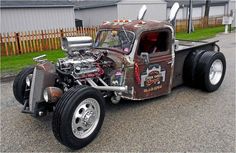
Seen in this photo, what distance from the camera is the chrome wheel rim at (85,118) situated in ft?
11.9

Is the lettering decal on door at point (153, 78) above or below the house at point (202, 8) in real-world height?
below

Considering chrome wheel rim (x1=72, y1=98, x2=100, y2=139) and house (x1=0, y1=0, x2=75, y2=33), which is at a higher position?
house (x1=0, y1=0, x2=75, y2=33)

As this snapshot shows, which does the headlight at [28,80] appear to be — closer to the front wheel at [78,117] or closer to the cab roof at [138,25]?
the front wheel at [78,117]

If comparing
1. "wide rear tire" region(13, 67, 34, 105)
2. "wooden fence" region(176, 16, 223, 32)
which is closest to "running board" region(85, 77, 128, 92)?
"wide rear tire" region(13, 67, 34, 105)

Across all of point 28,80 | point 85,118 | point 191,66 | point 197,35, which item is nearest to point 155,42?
point 191,66

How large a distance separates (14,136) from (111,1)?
2395 centimetres

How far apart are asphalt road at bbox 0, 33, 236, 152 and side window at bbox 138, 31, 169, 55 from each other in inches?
44.1

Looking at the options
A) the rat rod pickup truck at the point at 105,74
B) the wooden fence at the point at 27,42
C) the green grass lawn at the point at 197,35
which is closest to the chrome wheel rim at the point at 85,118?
the rat rod pickup truck at the point at 105,74

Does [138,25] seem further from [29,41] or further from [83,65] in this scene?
[29,41]

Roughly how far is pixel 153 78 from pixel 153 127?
1058mm

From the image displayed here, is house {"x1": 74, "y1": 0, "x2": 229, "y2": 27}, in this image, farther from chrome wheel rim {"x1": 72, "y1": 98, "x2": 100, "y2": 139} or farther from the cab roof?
chrome wheel rim {"x1": 72, "y1": 98, "x2": 100, "y2": 139}

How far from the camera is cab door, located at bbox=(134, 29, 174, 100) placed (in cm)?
468

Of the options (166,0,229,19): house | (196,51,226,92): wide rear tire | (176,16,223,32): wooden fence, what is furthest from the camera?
(166,0,229,19): house

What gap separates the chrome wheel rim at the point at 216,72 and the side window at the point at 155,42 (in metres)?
1.59
